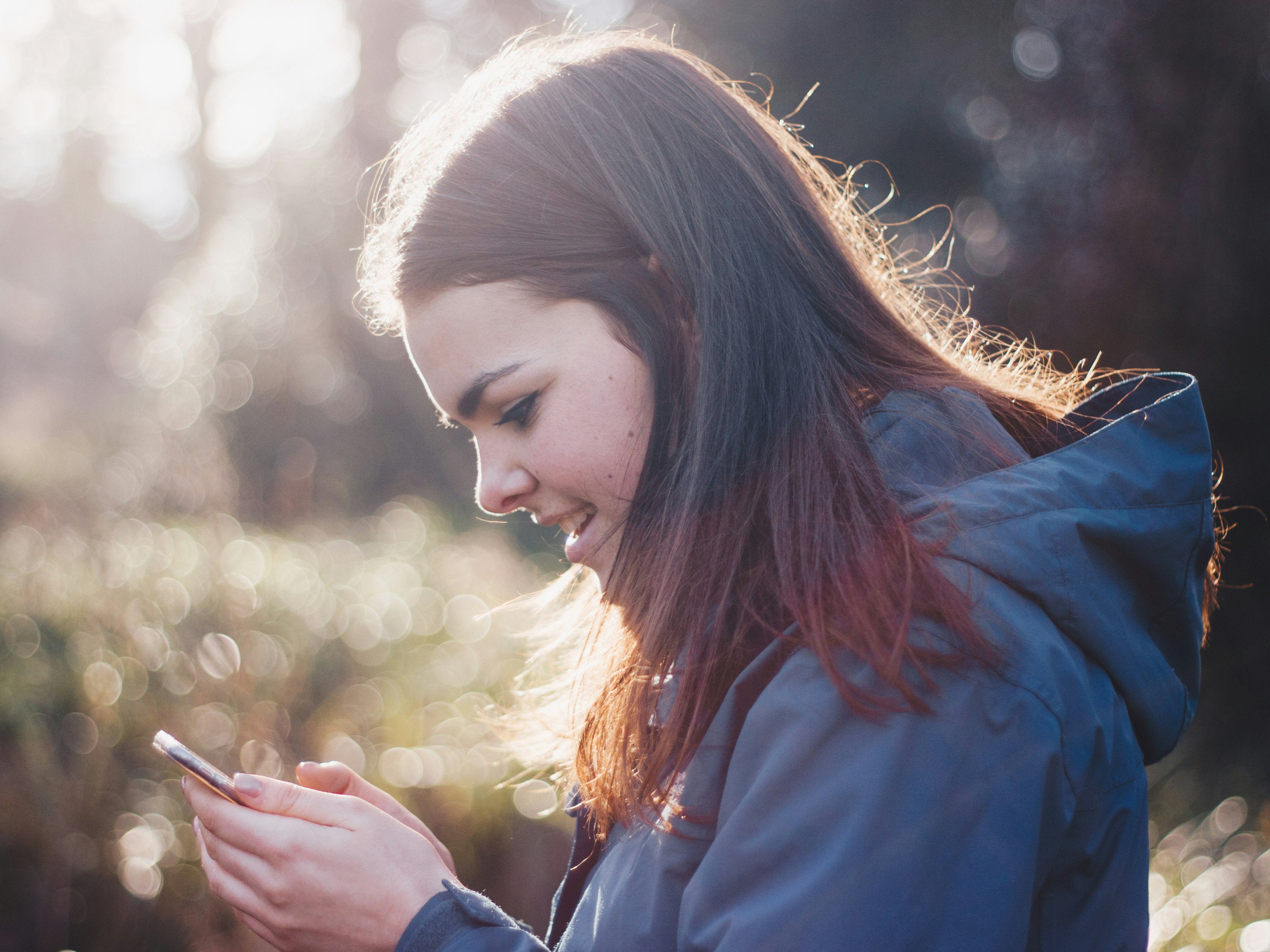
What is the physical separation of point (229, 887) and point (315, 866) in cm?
24

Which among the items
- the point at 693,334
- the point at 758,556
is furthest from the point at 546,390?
the point at 758,556

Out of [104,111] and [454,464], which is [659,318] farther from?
[104,111]

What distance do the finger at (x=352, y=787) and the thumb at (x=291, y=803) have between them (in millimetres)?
269

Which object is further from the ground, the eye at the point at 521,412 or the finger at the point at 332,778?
the eye at the point at 521,412

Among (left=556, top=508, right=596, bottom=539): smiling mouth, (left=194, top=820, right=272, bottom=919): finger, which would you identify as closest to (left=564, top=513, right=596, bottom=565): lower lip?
(left=556, top=508, right=596, bottom=539): smiling mouth

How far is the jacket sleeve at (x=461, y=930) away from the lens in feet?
4.09

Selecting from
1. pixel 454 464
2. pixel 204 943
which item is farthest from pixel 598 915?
pixel 454 464

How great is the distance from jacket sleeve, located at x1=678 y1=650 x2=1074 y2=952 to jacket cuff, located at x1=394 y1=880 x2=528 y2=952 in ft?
1.49

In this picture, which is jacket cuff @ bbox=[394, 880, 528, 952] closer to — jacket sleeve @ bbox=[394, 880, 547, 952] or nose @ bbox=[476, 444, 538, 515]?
jacket sleeve @ bbox=[394, 880, 547, 952]

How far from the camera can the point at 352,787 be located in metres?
1.83

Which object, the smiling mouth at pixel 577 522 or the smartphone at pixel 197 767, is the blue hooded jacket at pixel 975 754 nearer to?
the smartphone at pixel 197 767

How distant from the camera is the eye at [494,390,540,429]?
5.13 feet

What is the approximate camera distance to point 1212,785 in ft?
14.7

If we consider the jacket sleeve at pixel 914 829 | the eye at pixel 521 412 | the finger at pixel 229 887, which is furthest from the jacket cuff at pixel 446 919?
the eye at pixel 521 412
